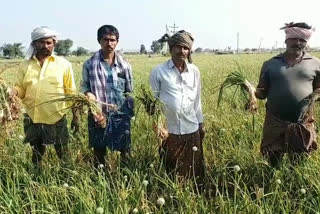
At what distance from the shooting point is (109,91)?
338cm

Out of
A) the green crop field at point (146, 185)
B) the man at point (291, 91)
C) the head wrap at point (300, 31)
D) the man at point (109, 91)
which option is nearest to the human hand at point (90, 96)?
the man at point (109, 91)

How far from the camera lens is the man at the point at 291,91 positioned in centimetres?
307

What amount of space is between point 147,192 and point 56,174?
0.77 metres

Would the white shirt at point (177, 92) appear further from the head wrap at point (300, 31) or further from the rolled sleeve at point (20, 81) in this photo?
the rolled sleeve at point (20, 81)

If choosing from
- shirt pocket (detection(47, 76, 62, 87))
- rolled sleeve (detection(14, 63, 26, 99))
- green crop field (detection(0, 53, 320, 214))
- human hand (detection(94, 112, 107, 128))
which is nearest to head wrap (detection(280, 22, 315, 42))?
green crop field (detection(0, 53, 320, 214))

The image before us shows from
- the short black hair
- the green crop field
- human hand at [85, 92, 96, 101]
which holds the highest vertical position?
the short black hair

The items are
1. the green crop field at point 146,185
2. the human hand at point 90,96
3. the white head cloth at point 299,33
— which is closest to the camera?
the green crop field at point 146,185

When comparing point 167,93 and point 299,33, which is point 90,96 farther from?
point 299,33

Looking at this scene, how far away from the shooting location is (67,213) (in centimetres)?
265

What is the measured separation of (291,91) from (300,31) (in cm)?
48

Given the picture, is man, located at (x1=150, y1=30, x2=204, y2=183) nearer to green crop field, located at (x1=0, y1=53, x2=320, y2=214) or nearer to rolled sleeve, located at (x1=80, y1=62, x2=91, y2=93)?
green crop field, located at (x1=0, y1=53, x2=320, y2=214)

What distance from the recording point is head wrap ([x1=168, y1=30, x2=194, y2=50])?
3.08m

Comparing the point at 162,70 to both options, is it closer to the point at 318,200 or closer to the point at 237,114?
the point at 318,200

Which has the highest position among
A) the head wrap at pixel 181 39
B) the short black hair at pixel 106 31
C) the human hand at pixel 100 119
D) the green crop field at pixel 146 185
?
the short black hair at pixel 106 31
